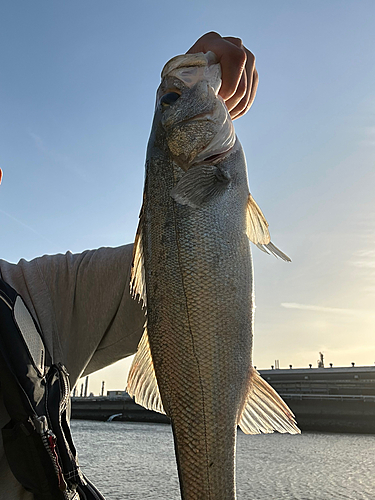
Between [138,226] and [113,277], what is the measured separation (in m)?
0.30

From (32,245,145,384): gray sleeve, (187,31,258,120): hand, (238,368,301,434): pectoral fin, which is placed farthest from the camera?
(187,31,258,120): hand

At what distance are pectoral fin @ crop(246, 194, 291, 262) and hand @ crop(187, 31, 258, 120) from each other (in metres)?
0.65

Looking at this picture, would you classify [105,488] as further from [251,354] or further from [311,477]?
[251,354]

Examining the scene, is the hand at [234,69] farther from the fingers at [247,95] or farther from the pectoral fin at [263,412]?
the pectoral fin at [263,412]

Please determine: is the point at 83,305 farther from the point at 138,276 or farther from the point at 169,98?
the point at 169,98

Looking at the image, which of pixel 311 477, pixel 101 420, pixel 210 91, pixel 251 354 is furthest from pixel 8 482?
pixel 101 420

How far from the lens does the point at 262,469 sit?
15930mm

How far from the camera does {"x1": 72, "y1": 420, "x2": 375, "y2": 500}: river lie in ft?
40.1

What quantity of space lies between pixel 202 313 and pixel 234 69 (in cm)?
133

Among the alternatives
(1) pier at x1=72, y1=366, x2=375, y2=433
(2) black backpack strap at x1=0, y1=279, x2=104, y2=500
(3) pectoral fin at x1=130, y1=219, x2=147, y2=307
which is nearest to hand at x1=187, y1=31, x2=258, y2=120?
(3) pectoral fin at x1=130, y1=219, x2=147, y2=307

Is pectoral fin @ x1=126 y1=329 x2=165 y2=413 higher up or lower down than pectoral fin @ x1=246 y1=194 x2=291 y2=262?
lower down

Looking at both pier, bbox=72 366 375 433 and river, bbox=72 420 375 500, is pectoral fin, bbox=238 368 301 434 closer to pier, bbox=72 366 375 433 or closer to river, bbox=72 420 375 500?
river, bbox=72 420 375 500

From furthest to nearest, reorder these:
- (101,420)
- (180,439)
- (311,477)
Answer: (101,420)
(311,477)
(180,439)

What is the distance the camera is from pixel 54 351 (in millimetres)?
2191
